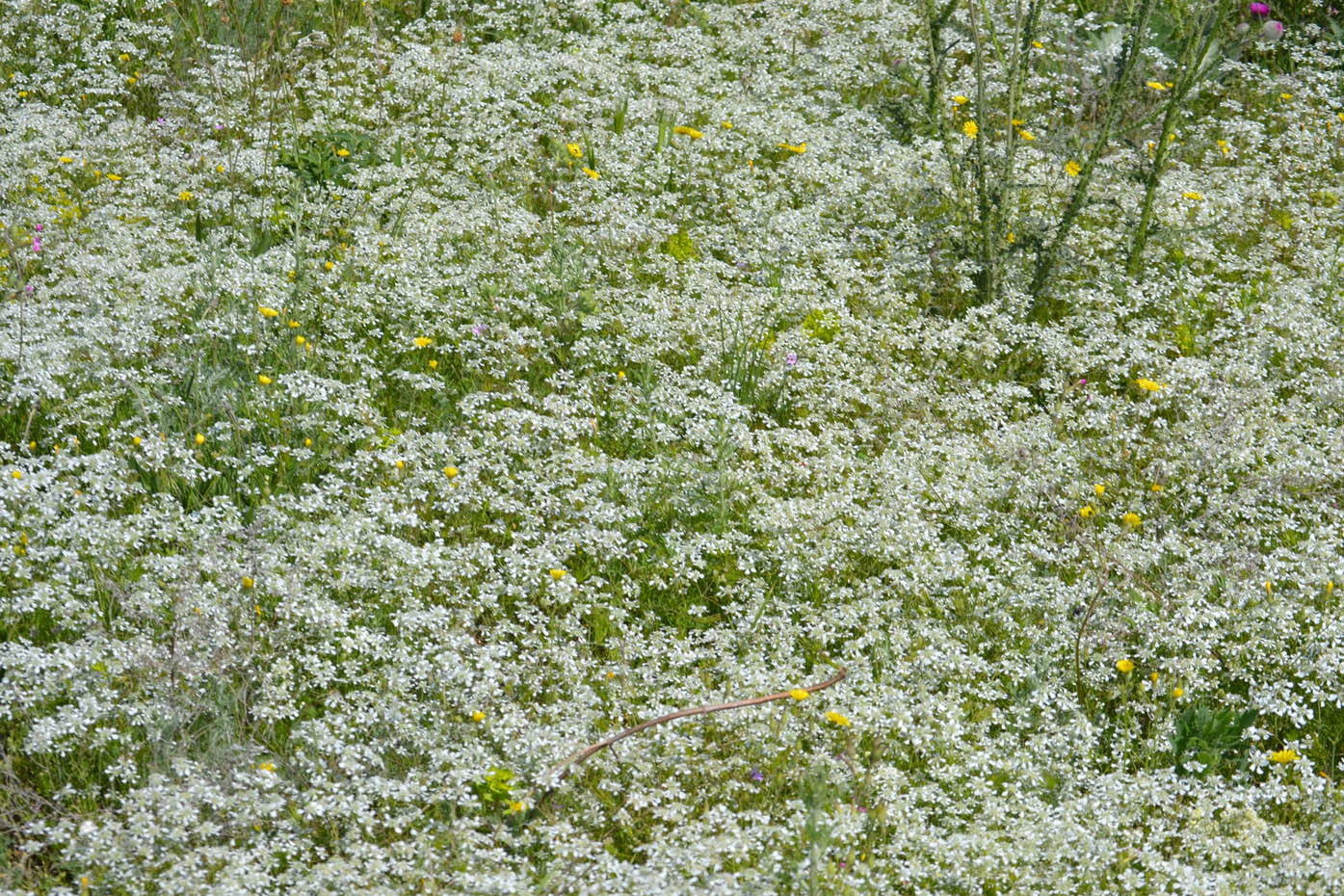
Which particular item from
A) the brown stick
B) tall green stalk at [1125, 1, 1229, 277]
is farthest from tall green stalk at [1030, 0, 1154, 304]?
the brown stick

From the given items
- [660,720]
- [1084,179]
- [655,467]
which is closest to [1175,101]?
[1084,179]

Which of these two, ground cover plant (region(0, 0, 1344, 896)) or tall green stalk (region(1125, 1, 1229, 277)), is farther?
tall green stalk (region(1125, 1, 1229, 277))

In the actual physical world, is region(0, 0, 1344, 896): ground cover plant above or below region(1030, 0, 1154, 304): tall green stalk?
below

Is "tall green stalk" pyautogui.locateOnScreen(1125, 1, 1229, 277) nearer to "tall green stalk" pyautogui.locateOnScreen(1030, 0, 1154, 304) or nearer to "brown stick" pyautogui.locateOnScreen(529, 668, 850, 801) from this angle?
"tall green stalk" pyautogui.locateOnScreen(1030, 0, 1154, 304)

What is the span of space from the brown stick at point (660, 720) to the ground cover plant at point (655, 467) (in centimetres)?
3

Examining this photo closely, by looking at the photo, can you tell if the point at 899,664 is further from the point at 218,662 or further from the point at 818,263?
the point at 818,263

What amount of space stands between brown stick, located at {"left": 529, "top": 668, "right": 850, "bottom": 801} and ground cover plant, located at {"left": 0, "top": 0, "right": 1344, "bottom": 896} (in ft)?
0.09

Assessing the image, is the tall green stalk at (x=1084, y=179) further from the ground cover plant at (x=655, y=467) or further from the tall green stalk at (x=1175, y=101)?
the tall green stalk at (x=1175, y=101)

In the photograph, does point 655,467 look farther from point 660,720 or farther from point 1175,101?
point 1175,101

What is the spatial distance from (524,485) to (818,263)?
2.02m

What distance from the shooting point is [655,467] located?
13.3ft

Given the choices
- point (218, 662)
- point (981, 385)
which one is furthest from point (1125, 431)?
point (218, 662)

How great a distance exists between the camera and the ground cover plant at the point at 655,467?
297 cm

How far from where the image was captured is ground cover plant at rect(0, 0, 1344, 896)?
2969 mm
